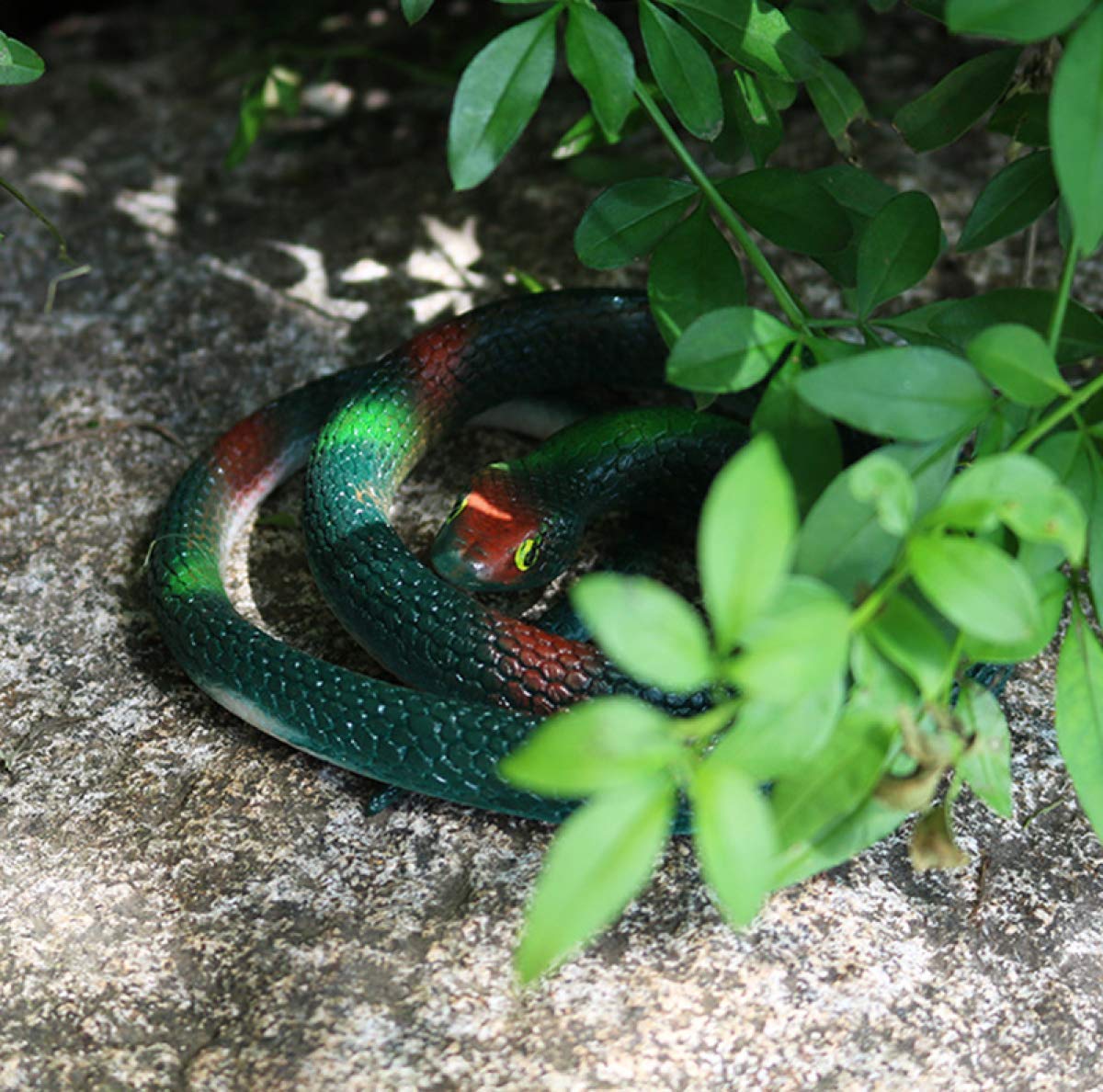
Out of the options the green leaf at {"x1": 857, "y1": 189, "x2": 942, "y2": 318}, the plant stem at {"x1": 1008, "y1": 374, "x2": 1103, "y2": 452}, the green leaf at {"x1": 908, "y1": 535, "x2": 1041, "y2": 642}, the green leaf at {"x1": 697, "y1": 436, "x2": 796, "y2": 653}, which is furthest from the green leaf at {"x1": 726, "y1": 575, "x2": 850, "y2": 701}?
the green leaf at {"x1": 857, "y1": 189, "x2": 942, "y2": 318}

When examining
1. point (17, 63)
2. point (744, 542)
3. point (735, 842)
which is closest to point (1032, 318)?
point (744, 542)

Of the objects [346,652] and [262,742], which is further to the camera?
[346,652]

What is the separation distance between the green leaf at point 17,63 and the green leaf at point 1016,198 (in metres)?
1.23

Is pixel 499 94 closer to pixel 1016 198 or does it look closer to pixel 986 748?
pixel 1016 198

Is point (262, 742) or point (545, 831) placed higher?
point (545, 831)

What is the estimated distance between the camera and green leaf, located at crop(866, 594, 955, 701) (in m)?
1.18

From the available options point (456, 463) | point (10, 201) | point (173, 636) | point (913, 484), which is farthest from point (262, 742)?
point (10, 201)

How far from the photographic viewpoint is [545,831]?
1.87m

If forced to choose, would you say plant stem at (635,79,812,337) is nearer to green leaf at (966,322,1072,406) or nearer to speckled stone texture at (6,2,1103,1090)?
green leaf at (966,322,1072,406)

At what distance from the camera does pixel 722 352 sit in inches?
59.6

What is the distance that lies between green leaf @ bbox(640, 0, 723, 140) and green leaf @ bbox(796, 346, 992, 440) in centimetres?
58

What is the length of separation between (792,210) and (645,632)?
1066mm

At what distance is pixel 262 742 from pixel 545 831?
1.48 feet

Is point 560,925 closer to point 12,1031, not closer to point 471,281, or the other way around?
point 12,1031
